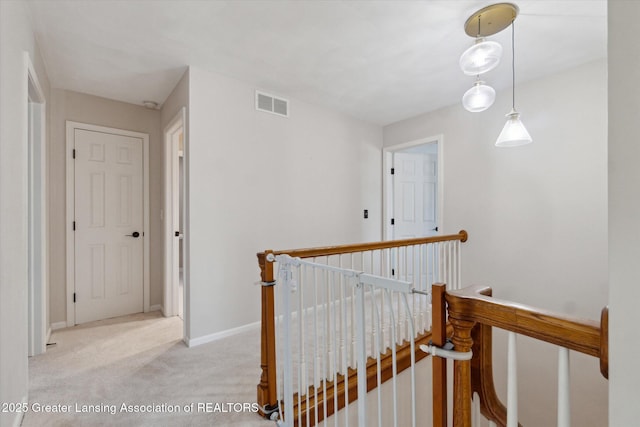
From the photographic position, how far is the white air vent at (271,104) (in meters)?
3.00

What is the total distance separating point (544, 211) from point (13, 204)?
156 inches

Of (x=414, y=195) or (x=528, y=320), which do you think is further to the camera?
(x=414, y=195)

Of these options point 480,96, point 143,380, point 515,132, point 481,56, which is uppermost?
point 481,56

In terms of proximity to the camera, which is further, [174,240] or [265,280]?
[174,240]

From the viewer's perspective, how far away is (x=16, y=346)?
1.55 meters

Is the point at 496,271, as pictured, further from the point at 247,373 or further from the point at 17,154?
the point at 17,154

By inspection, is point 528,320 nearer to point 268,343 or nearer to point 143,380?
point 268,343

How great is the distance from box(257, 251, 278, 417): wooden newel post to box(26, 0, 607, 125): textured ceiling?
1606mm

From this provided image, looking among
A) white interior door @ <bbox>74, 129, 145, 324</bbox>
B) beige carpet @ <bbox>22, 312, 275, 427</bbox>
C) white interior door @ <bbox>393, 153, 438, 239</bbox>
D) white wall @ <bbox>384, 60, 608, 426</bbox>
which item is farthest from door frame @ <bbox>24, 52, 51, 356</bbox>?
white wall @ <bbox>384, 60, 608, 426</bbox>

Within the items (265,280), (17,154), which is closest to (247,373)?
(265,280)

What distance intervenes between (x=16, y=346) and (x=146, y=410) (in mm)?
760

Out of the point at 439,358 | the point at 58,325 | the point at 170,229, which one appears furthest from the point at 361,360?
the point at 58,325

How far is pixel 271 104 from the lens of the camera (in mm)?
3088

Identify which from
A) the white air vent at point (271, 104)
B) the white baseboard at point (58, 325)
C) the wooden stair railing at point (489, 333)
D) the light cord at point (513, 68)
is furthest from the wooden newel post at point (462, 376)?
the white baseboard at point (58, 325)
